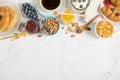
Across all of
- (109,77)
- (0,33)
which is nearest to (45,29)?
(0,33)

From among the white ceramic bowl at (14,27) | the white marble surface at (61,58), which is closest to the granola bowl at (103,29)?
the white marble surface at (61,58)

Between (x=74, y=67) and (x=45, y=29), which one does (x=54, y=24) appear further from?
(x=74, y=67)

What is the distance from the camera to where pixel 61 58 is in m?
1.05

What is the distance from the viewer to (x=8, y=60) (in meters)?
1.02

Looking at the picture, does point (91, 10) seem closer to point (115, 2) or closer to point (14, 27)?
point (115, 2)

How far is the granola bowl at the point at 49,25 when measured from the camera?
102 centimetres

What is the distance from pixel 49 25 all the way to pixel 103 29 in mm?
182

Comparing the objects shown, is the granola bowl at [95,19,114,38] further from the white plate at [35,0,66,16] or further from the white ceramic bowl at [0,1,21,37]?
the white ceramic bowl at [0,1,21,37]

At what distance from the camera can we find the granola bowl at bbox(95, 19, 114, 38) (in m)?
1.04

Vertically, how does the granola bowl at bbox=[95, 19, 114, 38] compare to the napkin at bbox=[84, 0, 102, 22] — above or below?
below

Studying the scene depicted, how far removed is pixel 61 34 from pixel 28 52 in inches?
4.9

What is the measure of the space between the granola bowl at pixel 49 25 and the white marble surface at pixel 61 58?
27 mm

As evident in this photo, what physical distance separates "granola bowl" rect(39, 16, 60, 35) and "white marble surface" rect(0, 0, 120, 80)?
0.09 feet

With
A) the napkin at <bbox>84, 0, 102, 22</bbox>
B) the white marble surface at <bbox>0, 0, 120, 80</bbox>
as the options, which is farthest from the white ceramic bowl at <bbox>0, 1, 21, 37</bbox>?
the napkin at <bbox>84, 0, 102, 22</bbox>
